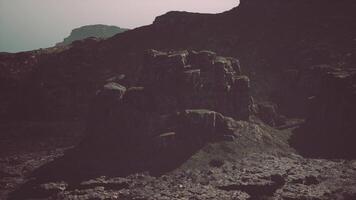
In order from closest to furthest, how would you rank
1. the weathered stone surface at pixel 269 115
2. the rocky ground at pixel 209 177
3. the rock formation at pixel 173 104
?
1. the rocky ground at pixel 209 177
2. the rock formation at pixel 173 104
3. the weathered stone surface at pixel 269 115

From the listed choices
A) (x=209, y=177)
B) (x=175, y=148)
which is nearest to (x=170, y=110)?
(x=175, y=148)

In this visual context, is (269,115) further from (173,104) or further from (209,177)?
(209,177)

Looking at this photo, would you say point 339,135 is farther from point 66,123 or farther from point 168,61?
point 66,123

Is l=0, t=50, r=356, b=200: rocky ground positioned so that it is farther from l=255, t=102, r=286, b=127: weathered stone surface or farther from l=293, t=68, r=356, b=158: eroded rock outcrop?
l=293, t=68, r=356, b=158: eroded rock outcrop

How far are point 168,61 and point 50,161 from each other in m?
44.1

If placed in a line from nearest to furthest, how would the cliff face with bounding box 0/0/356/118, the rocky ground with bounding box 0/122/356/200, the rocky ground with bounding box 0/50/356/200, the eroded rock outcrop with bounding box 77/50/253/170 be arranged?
1. the rocky ground with bounding box 0/122/356/200
2. the rocky ground with bounding box 0/50/356/200
3. the eroded rock outcrop with bounding box 77/50/253/170
4. the cliff face with bounding box 0/0/356/118

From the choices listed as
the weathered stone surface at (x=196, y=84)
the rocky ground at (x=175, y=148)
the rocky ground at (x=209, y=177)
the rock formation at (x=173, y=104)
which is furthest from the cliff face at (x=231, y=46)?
the rocky ground at (x=209, y=177)

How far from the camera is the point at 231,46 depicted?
171 m

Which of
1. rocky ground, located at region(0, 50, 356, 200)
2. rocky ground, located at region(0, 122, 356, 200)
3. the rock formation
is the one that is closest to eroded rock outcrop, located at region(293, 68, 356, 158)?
rocky ground, located at region(0, 50, 356, 200)

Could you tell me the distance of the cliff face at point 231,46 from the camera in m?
155

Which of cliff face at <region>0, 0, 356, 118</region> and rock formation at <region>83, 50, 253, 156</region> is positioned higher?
cliff face at <region>0, 0, 356, 118</region>

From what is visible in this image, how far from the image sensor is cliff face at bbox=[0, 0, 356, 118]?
154875mm

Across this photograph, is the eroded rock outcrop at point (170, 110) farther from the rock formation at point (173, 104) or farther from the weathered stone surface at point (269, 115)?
the weathered stone surface at point (269, 115)

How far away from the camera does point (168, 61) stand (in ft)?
417
